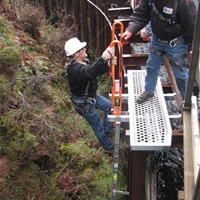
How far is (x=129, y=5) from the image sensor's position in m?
9.39

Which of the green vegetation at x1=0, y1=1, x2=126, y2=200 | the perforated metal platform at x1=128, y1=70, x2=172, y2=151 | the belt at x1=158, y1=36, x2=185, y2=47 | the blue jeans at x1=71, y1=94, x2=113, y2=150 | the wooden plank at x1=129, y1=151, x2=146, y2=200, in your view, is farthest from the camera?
the green vegetation at x1=0, y1=1, x2=126, y2=200

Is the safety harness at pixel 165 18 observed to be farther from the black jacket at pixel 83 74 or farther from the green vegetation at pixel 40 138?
the green vegetation at pixel 40 138

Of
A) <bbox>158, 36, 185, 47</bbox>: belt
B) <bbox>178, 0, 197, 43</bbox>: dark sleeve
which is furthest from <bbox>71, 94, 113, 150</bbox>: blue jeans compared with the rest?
<bbox>178, 0, 197, 43</bbox>: dark sleeve

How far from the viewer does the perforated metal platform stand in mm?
4266

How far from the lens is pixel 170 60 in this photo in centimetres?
478

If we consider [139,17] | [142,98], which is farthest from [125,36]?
[142,98]

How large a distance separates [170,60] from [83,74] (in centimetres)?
127

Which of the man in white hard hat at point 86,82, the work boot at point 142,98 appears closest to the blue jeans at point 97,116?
the man in white hard hat at point 86,82

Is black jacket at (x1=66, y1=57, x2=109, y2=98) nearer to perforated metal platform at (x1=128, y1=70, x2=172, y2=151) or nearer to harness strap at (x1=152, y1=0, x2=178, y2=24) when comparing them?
perforated metal platform at (x1=128, y1=70, x2=172, y2=151)

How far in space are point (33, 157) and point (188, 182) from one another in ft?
10.3

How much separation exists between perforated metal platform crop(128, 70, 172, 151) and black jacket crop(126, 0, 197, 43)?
1088 mm

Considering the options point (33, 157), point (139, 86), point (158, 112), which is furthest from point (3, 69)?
point (158, 112)

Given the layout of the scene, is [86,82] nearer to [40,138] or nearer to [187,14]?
[40,138]

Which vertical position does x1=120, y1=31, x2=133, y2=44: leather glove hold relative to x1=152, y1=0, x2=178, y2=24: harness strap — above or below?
below
